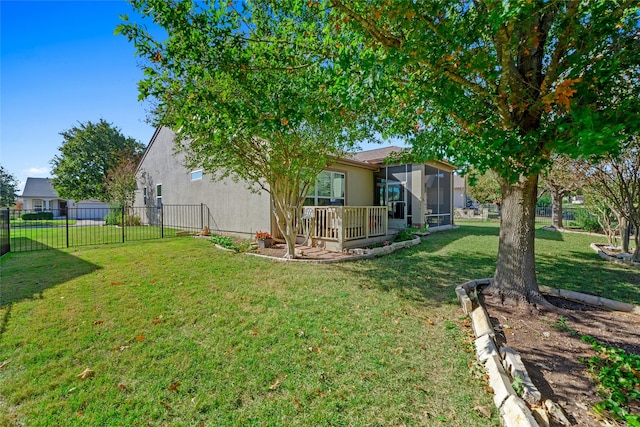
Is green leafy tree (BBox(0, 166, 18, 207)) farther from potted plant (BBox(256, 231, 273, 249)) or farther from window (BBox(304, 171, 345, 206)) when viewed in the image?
window (BBox(304, 171, 345, 206))

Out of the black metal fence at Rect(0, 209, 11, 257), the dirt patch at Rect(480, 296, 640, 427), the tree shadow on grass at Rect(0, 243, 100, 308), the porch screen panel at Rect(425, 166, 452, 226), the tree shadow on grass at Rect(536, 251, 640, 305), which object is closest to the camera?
the dirt patch at Rect(480, 296, 640, 427)

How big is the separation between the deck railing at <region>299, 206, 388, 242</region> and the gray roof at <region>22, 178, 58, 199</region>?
1758 inches

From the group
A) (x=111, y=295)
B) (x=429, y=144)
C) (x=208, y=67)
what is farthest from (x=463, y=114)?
(x=111, y=295)

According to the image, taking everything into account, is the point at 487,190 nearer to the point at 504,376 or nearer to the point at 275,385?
the point at 504,376

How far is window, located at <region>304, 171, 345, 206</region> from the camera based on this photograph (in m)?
11.0

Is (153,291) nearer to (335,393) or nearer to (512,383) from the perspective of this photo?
(335,393)

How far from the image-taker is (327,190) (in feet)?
38.2

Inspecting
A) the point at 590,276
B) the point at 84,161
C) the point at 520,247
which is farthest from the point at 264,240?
the point at 84,161

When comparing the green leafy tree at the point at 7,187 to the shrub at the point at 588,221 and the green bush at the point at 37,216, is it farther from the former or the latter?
the shrub at the point at 588,221

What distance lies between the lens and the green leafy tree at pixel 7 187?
90.5 feet

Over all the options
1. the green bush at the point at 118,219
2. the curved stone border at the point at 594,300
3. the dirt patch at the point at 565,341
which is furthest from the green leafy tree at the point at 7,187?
the curved stone border at the point at 594,300

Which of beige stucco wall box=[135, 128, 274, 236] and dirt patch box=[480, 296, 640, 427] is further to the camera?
beige stucco wall box=[135, 128, 274, 236]

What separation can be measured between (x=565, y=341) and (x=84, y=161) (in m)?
38.8

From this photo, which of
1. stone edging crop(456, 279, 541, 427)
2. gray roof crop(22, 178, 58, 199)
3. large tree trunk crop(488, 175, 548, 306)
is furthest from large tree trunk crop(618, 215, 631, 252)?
gray roof crop(22, 178, 58, 199)
